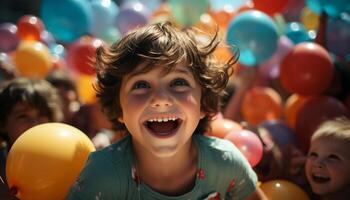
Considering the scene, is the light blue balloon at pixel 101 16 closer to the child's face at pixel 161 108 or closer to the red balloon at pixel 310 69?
the red balloon at pixel 310 69

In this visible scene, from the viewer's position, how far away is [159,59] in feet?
4.73

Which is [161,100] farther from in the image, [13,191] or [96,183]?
[13,191]

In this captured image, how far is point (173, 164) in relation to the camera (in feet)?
5.24

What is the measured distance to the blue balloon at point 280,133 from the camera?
239 centimetres

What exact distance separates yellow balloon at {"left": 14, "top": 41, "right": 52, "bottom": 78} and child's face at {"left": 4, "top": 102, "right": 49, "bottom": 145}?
1.07 metres

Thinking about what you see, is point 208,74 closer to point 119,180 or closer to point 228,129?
point 119,180

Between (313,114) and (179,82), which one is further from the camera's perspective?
(313,114)

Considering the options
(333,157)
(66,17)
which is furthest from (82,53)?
(333,157)

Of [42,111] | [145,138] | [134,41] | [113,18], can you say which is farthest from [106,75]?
[113,18]

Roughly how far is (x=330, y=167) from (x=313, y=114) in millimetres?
606

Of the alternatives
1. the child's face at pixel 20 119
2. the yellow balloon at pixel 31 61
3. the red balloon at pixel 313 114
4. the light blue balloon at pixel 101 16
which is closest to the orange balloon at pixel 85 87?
the yellow balloon at pixel 31 61

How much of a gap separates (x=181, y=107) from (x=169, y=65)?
136 millimetres

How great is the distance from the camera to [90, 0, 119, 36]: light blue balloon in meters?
3.71

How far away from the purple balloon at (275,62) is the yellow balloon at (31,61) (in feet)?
5.00
